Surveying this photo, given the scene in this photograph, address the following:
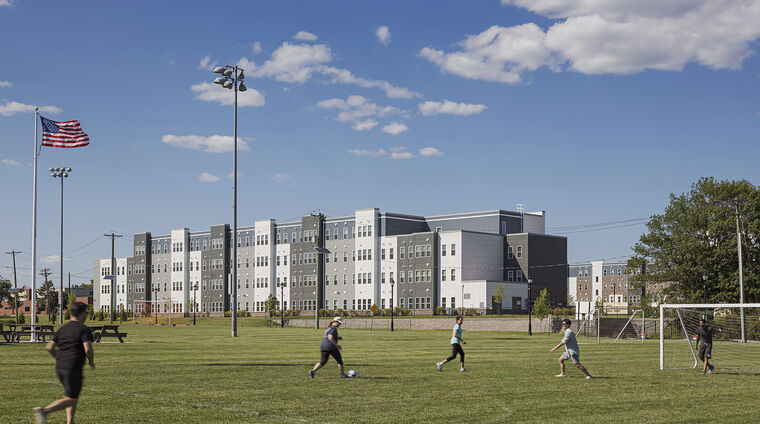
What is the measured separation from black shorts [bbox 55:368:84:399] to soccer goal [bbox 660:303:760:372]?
20.6 metres

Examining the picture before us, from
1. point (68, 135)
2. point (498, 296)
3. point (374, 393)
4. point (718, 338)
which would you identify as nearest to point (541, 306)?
point (498, 296)

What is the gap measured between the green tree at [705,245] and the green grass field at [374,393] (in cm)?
4645

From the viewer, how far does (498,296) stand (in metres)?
106

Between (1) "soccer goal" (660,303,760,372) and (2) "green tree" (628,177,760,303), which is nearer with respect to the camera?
(1) "soccer goal" (660,303,760,372)

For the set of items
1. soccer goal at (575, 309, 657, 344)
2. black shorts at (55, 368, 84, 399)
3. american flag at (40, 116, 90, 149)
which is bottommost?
soccer goal at (575, 309, 657, 344)

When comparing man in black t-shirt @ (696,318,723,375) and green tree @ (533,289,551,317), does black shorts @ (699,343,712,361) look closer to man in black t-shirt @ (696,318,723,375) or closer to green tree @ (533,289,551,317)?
man in black t-shirt @ (696,318,723,375)

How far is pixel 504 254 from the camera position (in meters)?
117

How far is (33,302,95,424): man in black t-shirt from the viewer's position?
1161 cm

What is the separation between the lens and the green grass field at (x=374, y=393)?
14.5 m

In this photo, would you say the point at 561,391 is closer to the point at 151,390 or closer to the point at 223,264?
the point at 151,390

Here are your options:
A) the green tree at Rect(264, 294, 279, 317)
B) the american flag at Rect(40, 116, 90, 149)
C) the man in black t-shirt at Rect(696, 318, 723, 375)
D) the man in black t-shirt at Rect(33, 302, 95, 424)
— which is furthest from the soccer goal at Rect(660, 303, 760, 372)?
the green tree at Rect(264, 294, 279, 317)

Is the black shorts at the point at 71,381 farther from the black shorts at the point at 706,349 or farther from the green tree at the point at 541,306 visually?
the green tree at the point at 541,306

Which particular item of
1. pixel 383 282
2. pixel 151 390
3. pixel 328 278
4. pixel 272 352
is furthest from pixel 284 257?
pixel 151 390

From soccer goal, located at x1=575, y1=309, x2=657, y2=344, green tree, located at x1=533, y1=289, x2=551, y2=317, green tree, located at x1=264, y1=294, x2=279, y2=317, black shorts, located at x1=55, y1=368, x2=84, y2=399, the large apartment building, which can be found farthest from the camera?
green tree, located at x1=264, y1=294, x2=279, y2=317
